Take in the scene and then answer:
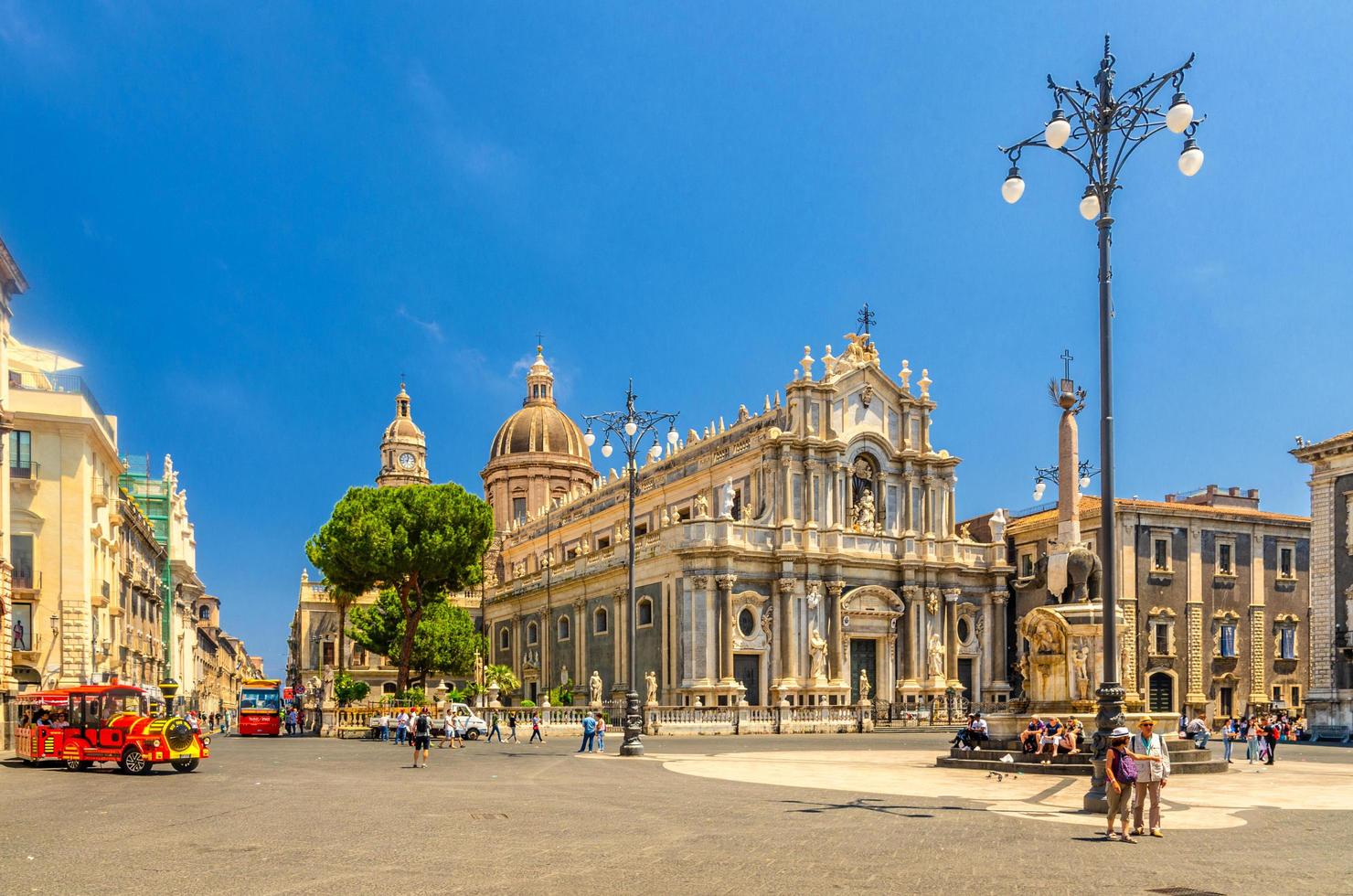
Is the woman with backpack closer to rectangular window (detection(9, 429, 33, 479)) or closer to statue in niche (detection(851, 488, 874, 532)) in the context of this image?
rectangular window (detection(9, 429, 33, 479))

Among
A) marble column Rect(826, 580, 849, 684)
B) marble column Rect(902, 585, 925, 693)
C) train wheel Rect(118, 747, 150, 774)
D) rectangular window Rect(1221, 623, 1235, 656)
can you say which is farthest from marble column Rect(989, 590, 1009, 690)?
train wheel Rect(118, 747, 150, 774)

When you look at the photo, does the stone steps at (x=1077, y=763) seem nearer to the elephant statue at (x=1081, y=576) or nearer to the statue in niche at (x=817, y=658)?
the elephant statue at (x=1081, y=576)

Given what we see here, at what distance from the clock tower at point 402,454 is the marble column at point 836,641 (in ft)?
171

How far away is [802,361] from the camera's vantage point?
59.4 m

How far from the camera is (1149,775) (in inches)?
595

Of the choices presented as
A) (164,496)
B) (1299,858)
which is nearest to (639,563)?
(164,496)

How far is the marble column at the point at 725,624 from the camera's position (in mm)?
55844

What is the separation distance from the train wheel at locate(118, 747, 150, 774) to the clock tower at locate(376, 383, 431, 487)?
7432 cm

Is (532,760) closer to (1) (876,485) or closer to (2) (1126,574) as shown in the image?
(1) (876,485)

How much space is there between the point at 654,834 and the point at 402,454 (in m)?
92.3

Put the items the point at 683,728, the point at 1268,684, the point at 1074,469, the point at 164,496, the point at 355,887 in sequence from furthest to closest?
the point at 164,496
the point at 1268,684
the point at 683,728
the point at 1074,469
the point at 355,887

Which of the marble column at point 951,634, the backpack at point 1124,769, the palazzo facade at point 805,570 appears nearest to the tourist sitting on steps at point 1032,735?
the backpack at point 1124,769

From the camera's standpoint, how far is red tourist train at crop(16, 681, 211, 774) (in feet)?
94.1

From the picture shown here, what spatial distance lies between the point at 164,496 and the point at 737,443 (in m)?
42.8
